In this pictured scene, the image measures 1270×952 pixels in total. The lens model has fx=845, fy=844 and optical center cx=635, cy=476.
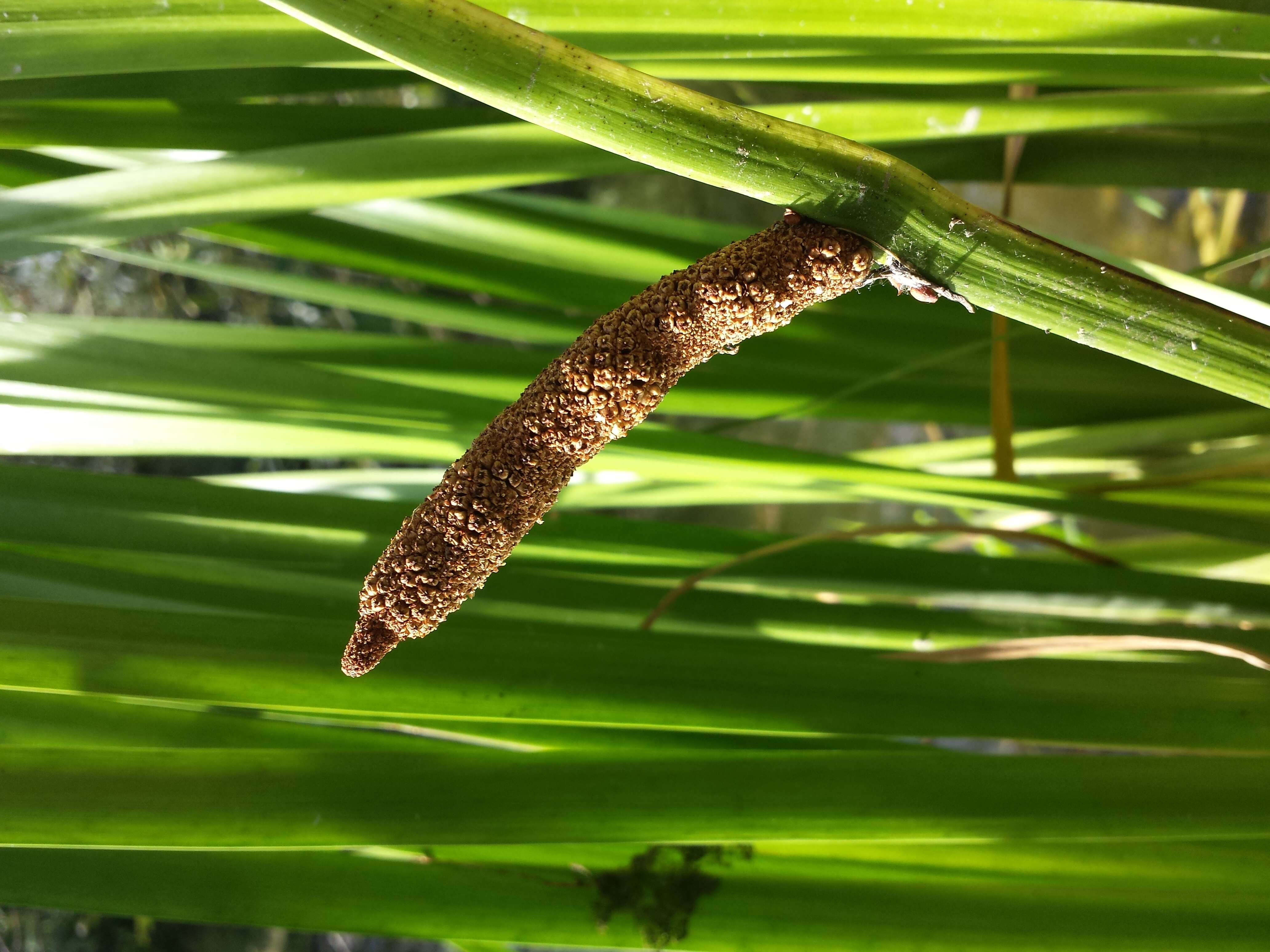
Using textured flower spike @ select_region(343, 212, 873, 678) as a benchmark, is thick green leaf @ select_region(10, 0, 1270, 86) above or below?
above

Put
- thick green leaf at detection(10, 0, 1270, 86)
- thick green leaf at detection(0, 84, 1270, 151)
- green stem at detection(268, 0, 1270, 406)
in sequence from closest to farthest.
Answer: green stem at detection(268, 0, 1270, 406) → thick green leaf at detection(10, 0, 1270, 86) → thick green leaf at detection(0, 84, 1270, 151)

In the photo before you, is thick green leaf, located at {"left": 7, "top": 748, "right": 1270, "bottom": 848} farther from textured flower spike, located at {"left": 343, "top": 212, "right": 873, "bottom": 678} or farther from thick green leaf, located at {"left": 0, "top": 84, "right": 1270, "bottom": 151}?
thick green leaf, located at {"left": 0, "top": 84, "right": 1270, "bottom": 151}

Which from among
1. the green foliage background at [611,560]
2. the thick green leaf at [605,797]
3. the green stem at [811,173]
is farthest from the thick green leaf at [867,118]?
the thick green leaf at [605,797]

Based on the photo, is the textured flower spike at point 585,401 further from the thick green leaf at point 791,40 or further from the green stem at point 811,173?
the thick green leaf at point 791,40

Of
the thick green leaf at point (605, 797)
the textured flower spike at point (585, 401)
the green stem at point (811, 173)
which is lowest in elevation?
the thick green leaf at point (605, 797)

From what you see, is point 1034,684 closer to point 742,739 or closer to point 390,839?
point 742,739

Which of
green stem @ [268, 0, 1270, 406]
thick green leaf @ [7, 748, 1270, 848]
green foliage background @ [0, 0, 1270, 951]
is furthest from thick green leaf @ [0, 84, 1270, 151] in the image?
thick green leaf @ [7, 748, 1270, 848]

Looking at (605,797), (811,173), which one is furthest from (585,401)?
(605,797)

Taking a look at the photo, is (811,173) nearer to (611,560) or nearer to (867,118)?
(867,118)

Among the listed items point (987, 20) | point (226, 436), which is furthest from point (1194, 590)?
point (226, 436)
